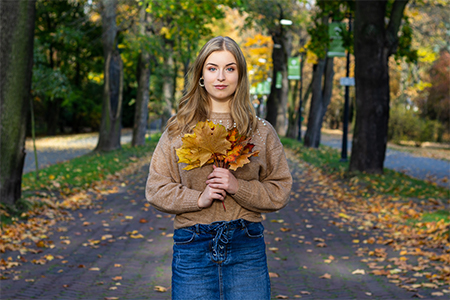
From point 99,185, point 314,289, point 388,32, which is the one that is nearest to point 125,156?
point 99,185

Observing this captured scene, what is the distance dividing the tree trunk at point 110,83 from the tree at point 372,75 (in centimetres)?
1104

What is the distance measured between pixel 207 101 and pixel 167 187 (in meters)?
0.56

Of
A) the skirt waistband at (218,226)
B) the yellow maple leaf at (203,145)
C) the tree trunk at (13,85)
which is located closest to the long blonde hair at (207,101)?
the yellow maple leaf at (203,145)

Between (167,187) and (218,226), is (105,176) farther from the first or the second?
(218,226)

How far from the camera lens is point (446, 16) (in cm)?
2594

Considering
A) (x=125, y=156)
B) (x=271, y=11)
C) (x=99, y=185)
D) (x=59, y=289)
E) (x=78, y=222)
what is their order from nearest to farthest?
(x=59, y=289), (x=78, y=222), (x=99, y=185), (x=125, y=156), (x=271, y=11)

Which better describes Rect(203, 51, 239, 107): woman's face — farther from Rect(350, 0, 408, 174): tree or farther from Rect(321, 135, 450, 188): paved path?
Rect(321, 135, 450, 188): paved path

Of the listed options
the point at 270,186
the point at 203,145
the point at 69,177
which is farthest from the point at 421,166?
the point at 203,145

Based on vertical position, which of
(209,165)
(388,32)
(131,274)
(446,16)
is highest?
(446,16)

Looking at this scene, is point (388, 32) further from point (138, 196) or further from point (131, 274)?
point (131, 274)

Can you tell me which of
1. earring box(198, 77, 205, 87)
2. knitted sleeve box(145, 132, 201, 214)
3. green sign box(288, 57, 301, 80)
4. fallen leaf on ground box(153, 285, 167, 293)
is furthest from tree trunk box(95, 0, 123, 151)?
knitted sleeve box(145, 132, 201, 214)

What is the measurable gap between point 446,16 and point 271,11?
8997 millimetres

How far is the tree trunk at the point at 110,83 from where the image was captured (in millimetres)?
21750

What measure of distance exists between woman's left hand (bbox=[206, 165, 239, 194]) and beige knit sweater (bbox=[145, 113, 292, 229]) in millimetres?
66
